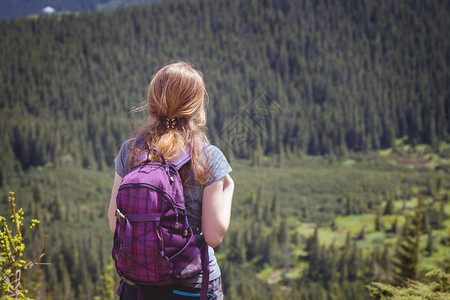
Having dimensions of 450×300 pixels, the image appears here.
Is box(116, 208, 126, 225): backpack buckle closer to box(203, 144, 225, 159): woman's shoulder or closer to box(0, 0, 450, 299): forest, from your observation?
box(203, 144, 225, 159): woman's shoulder

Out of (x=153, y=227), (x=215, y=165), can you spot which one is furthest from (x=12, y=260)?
(x=215, y=165)

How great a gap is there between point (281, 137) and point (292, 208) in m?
40.3

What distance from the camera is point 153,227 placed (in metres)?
2.33

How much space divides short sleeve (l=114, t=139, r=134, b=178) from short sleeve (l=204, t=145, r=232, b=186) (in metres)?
0.58

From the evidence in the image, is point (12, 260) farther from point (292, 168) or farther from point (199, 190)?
Result: point (292, 168)

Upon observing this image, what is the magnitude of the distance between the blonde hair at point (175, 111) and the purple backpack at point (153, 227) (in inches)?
4.5

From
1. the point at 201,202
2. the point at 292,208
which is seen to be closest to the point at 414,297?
the point at 201,202

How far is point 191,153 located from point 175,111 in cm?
30

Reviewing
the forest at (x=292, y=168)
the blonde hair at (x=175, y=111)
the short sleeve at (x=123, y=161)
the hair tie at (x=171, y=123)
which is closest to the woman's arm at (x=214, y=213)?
the blonde hair at (x=175, y=111)

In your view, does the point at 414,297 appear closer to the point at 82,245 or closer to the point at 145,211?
the point at 145,211

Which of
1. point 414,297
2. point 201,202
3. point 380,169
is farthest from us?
point 380,169

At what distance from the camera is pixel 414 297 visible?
3529 mm

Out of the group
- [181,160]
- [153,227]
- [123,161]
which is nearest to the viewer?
[153,227]

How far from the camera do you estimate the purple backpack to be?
91.5 inches
